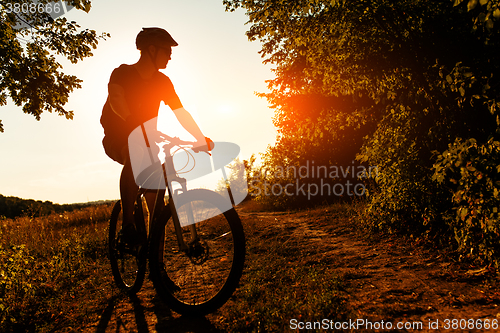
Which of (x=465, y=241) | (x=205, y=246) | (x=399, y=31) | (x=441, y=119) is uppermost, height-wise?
(x=399, y=31)

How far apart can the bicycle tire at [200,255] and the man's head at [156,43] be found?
1.49 meters

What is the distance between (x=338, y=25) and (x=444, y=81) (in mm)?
2157

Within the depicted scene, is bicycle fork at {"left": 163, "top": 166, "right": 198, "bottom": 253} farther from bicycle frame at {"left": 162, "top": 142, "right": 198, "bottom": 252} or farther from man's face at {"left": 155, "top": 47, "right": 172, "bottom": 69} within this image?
man's face at {"left": 155, "top": 47, "right": 172, "bottom": 69}

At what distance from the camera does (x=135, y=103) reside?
Result: 295cm

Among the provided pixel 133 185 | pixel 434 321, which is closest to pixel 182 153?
pixel 133 185

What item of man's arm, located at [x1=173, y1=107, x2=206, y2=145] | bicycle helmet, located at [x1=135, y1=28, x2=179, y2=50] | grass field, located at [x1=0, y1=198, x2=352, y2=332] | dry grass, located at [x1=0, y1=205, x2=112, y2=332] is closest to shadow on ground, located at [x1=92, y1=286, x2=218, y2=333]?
grass field, located at [x1=0, y1=198, x2=352, y2=332]

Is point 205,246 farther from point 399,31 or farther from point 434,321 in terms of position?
point 399,31

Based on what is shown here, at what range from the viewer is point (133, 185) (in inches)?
118

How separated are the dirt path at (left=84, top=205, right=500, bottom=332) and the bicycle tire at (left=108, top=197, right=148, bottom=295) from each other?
15 centimetres

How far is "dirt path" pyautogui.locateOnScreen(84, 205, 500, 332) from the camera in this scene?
7.57 feet

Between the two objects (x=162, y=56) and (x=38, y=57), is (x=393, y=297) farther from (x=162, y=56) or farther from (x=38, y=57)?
(x=38, y=57)

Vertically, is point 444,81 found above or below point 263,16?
below

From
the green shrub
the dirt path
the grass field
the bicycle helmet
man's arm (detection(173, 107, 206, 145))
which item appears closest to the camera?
the dirt path

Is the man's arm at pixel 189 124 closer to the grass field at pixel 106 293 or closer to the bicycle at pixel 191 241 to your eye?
the bicycle at pixel 191 241
